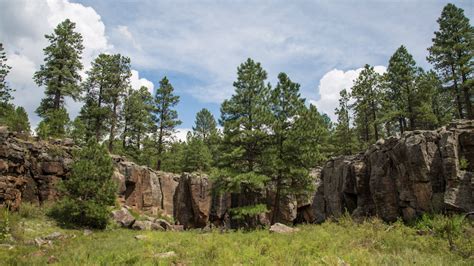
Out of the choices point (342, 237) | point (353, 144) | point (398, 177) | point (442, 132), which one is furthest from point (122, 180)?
point (353, 144)

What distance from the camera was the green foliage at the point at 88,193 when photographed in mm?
19203

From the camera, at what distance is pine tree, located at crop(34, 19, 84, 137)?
33062 millimetres

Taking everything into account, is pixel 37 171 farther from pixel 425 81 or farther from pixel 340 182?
pixel 425 81

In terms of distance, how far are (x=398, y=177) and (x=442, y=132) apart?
372 cm

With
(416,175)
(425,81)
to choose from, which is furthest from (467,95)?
(416,175)

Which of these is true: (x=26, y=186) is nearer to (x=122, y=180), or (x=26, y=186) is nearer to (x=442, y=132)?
(x=122, y=180)

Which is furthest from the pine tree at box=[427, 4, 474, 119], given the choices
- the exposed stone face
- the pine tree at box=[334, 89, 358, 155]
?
the exposed stone face

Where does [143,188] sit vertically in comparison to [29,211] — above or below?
above

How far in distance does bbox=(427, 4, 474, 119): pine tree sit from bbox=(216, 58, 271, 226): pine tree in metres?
23.0

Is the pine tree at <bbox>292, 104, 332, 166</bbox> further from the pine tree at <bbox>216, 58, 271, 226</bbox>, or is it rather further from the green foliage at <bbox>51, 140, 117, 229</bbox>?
the green foliage at <bbox>51, 140, 117, 229</bbox>

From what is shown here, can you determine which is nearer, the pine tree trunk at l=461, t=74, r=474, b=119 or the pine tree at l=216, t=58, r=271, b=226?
the pine tree at l=216, t=58, r=271, b=226

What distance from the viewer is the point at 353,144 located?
42.8m

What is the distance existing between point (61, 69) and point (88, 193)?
2121cm

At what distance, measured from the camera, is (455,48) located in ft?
102
